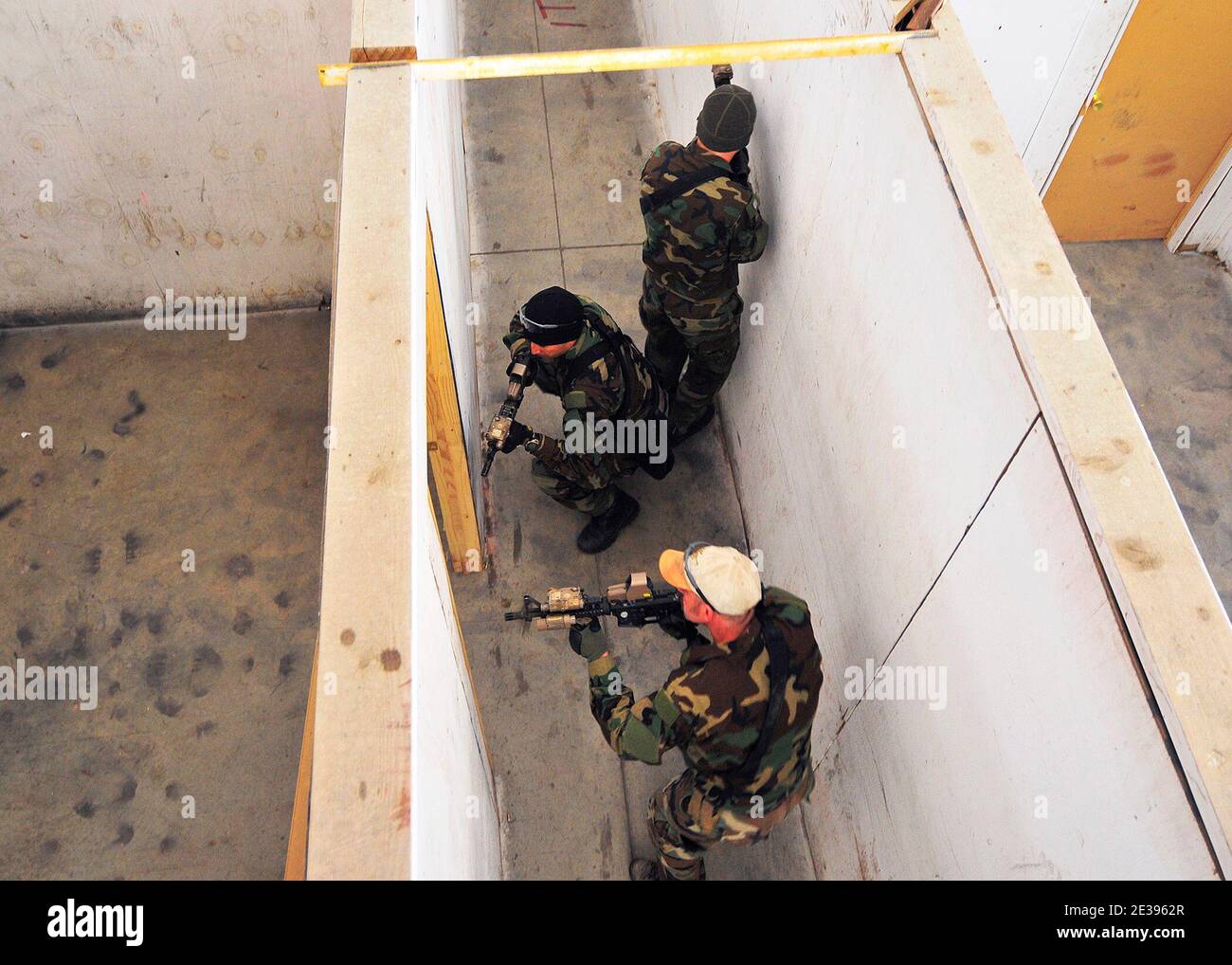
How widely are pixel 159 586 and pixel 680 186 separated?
114 inches

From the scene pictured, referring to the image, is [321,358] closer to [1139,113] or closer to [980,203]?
[980,203]

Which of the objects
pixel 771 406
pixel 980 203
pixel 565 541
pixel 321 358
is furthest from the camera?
pixel 321 358

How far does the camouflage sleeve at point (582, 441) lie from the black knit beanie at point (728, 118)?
961mm

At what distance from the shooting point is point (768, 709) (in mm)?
2514

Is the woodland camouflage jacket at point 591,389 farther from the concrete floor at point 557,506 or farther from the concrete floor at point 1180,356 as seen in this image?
the concrete floor at point 1180,356

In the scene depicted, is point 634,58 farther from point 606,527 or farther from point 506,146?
point 506,146

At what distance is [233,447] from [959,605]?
3.65 meters

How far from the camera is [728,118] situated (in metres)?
3.24

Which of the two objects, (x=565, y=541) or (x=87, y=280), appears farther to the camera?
(x=87, y=280)

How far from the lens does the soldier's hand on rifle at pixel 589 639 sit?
9.34 ft

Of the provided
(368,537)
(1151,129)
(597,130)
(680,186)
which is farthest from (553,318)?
(1151,129)

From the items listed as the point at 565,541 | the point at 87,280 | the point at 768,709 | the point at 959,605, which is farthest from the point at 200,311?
the point at 959,605

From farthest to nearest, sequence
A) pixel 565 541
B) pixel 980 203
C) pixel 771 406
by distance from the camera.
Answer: pixel 565 541
pixel 771 406
pixel 980 203

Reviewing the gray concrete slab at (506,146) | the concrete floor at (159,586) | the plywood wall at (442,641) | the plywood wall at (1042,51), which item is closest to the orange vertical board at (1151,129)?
the plywood wall at (1042,51)
